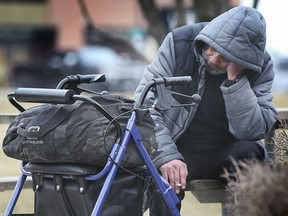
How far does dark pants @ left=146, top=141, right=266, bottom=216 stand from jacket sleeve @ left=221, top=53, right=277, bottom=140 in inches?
3.0

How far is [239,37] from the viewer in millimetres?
4793

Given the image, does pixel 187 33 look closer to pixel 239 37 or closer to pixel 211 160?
pixel 239 37

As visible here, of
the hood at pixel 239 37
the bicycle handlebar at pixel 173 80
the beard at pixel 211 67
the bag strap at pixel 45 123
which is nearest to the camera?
the bag strap at pixel 45 123

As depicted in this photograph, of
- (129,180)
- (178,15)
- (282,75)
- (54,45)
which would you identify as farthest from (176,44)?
(54,45)

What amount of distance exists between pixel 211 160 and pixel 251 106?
551mm

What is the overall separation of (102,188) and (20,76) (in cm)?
2803

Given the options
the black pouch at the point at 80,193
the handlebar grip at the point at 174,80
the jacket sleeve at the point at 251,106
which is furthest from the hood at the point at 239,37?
the black pouch at the point at 80,193

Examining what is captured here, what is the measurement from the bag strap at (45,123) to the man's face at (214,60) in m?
0.96

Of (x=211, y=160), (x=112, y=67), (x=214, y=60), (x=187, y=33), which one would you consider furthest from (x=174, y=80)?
(x=112, y=67)

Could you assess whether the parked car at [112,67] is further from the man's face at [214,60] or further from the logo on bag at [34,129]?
the logo on bag at [34,129]

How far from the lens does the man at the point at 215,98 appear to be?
4.82 meters

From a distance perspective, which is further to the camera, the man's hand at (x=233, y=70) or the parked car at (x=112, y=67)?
the parked car at (x=112, y=67)

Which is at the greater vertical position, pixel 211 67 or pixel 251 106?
pixel 211 67

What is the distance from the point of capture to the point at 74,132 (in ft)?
13.9
